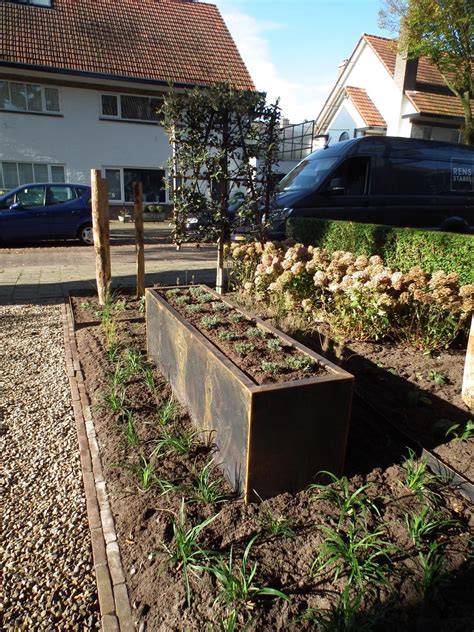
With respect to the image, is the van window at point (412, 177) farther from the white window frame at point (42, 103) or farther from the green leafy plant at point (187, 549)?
the white window frame at point (42, 103)

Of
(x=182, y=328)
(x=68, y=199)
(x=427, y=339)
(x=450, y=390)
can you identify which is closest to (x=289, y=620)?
(x=182, y=328)

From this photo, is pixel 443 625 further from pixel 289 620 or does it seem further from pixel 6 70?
pixel 6 70

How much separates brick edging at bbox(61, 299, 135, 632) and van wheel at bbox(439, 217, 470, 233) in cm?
886

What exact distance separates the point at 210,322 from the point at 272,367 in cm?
99

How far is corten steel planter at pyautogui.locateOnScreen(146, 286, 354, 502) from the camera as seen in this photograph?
2352 millimetres

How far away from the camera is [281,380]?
101 inches

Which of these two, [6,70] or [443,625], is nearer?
[443,625]

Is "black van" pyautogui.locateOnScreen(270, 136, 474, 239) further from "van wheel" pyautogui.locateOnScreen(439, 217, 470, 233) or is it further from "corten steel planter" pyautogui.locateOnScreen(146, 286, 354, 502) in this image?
"corten steel planter" pyautogui.locateOnScreen(146, 286, 354, 502)

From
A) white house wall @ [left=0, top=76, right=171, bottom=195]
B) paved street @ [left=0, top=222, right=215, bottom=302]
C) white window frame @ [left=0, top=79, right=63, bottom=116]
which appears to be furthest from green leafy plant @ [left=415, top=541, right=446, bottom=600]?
white window frame @ [left=0, top=79, right=63, bottom=116]

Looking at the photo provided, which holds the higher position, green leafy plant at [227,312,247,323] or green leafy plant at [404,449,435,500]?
green leafy plant at [227,312,247,323]

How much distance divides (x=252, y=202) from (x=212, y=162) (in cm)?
78

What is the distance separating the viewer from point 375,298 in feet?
14.5

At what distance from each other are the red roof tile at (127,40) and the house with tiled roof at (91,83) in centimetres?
4

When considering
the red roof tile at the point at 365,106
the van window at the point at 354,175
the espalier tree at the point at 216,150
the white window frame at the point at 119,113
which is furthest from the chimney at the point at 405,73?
the espalier tree at the point at 216,150
